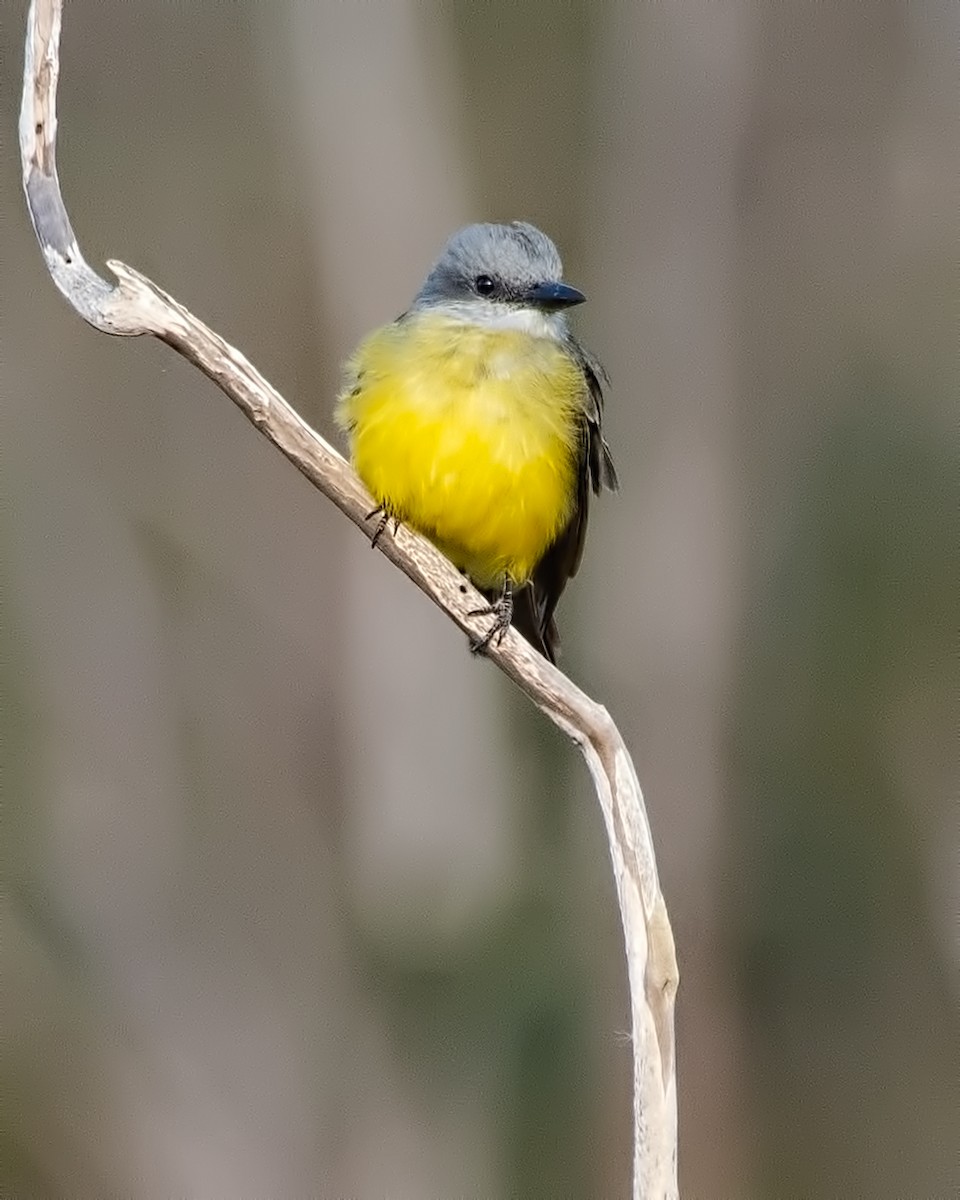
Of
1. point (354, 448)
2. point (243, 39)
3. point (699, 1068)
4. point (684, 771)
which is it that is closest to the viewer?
point (354, 448)

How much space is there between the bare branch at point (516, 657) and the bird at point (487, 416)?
1.90ft

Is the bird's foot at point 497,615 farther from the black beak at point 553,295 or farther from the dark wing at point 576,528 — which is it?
the black beak at point 553,295

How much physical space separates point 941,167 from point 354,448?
15.8 ft

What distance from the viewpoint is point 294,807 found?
7590 mm

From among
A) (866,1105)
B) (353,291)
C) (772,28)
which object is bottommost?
(866,1105)

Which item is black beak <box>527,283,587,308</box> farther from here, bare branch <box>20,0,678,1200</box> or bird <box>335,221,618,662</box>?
bare branch <box>20,0,678,1200</box>

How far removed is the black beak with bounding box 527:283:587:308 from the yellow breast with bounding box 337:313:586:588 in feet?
0.26

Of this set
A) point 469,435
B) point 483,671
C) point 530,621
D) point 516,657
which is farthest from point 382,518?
point 483,671

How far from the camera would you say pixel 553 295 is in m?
3.35

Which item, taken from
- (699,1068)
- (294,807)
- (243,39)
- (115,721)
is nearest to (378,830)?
(294,807)

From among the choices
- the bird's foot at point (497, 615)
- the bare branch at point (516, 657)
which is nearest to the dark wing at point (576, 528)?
the bird's foot at point (497, 615)

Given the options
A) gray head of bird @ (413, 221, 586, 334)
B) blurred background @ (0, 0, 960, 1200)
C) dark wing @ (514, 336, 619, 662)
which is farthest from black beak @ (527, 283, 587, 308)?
blurred background @ (0, 0, 960, 1200)

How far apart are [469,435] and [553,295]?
363 millimetres

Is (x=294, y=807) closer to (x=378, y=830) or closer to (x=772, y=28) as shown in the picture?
(x=378, y=830)
